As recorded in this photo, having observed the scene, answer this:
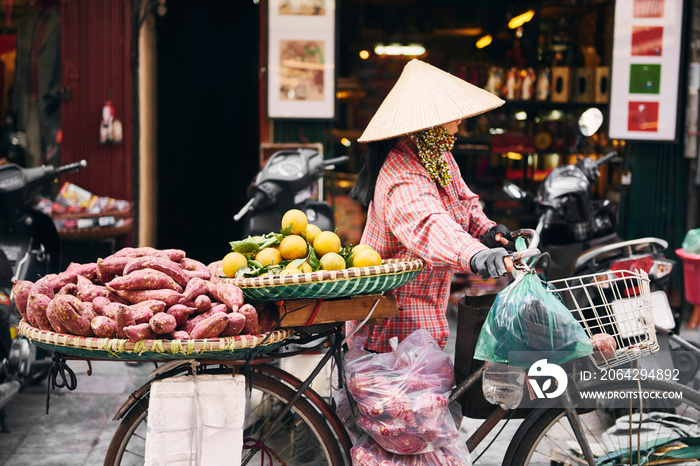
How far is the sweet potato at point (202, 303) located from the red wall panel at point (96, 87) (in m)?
3.98

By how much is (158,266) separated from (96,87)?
4056 millimetres

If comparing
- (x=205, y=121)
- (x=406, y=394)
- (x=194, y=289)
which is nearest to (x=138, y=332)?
(x=194, y=289)

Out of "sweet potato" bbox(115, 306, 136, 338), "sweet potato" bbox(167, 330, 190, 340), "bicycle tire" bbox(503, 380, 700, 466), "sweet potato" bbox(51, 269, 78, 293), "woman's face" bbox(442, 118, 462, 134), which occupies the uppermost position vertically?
"woman's face" bbox(442, 118, 462, 134)

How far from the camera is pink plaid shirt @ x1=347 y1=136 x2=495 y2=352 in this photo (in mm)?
2564

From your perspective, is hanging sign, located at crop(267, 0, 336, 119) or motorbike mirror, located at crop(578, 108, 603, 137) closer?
motorbike mirror, located at crop(578, 108, 603, 137)

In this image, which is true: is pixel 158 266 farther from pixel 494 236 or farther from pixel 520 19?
pixel 520 19

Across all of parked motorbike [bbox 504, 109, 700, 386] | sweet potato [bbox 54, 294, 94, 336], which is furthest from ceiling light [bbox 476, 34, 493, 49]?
sweet potato [bbox 54, 294, 94, 336]

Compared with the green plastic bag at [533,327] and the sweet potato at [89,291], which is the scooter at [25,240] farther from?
the green plastic bag at [533,327]

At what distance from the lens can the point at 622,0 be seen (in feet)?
20.2

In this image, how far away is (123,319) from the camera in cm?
237

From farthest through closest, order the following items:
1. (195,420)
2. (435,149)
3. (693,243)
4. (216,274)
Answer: (693,243) → (435,149) → (216,274) → (195,420)

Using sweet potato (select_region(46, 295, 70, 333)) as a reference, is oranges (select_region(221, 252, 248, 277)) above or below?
above

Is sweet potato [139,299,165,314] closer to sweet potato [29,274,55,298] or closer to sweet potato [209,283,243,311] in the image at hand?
sweet potato [209,283,243,311]

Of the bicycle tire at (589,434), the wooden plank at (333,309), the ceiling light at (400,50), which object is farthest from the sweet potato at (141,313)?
the ceiling light at (400,50)
